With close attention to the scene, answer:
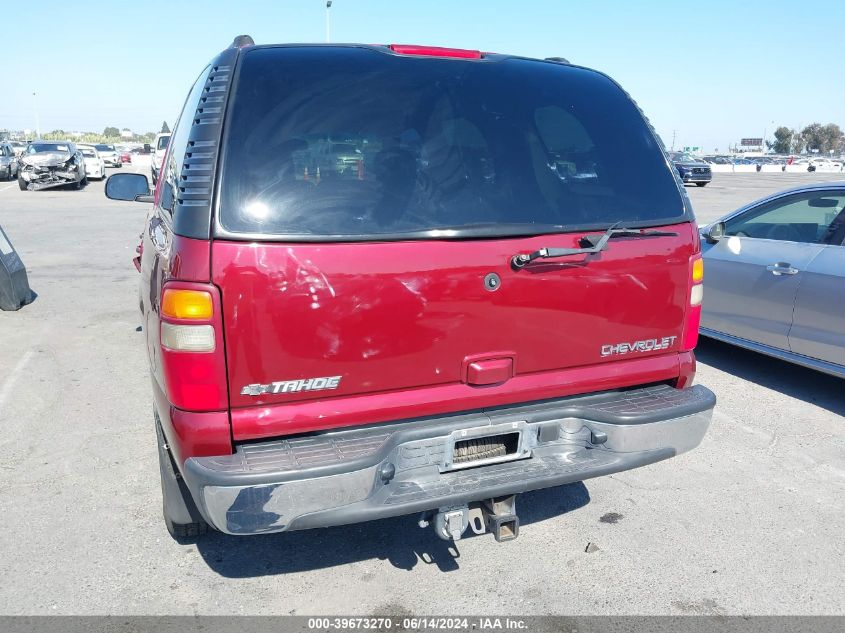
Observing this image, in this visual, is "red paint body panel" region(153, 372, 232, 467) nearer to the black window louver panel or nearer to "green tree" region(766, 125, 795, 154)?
the black window louver panel

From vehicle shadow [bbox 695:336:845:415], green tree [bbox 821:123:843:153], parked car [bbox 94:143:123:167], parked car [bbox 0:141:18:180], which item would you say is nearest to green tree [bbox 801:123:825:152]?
green tree [bbox 821:123:843:153]

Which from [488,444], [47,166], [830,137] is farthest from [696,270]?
[830,137]

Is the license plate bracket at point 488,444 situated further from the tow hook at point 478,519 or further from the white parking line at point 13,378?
the white parking line at point 13,378

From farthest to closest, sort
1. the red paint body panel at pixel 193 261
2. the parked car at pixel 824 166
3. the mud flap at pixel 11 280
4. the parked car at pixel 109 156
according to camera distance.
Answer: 1. the parked car at pixel 824 166
2. the parked car at pixel 109 156
3. the mud flap at pixel 11 280
4. the red paint body panel at pixel 193 261

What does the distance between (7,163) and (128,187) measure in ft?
96.6

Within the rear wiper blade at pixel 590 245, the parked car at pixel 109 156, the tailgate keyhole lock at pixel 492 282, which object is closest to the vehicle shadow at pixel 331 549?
the tailgate keyhole lock at pixel 492 282

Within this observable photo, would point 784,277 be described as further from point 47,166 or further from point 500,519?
point 47,166

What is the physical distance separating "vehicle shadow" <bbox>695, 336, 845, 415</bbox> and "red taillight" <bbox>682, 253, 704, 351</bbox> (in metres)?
2.60

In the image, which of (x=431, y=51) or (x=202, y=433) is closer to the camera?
(x=202, y=433)

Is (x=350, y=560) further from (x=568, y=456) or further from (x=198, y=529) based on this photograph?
(x=568, y=456)

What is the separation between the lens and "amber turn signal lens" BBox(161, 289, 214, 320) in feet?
7.65

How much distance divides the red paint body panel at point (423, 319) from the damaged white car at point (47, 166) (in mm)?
25332

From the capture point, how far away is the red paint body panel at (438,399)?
8.12ft

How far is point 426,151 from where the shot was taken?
8.84 ft
